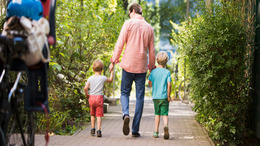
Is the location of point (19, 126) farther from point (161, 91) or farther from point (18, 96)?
point (161, 91)

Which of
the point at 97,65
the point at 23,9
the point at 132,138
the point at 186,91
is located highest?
the point at 23,9

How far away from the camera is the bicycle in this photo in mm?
2850

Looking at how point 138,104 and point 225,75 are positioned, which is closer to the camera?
point 225,75

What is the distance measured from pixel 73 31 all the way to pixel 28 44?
566 centimetres

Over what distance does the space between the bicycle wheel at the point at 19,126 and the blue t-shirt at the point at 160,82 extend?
3230 millimetres

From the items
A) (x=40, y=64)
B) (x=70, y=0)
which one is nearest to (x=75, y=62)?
(x=70, y=0)

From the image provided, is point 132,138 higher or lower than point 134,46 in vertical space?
lower

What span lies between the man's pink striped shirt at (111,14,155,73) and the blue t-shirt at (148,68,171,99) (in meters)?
0.30

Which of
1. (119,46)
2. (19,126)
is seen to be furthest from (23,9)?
(119,46)

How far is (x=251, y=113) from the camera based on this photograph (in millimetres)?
5965

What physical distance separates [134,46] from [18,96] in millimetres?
3230

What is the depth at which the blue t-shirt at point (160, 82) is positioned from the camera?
6.39m

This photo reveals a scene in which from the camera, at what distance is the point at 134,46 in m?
6.14

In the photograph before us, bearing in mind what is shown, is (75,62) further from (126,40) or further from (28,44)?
(28,44)
